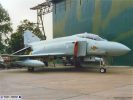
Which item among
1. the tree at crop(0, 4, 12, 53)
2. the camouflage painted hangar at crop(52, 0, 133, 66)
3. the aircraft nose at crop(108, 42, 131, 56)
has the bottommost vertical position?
the aircraft nose at crop(108, 42, 131, 56)

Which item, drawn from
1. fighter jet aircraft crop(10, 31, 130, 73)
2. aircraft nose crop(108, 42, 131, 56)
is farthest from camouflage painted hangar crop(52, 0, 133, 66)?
aircraft nose crop(108, 42, 131, 56)

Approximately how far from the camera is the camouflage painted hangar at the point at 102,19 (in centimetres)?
2314

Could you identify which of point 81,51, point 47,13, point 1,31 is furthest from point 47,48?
point 1,31

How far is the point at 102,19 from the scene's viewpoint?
2530 cm

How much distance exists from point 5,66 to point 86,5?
29.4 ft

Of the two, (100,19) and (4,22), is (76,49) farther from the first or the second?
(4,22)

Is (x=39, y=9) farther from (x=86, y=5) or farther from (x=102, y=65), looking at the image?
(x=102, y=65)

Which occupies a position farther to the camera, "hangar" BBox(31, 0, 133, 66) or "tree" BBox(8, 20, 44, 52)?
"tree" BBox(8, 20, 44, 52)

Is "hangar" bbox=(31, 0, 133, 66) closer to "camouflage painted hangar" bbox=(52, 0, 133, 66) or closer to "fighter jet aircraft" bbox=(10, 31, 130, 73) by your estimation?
"camouflage painted hangar" bbox=(52, 0, 133, 66)

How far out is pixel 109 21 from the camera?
968 inches

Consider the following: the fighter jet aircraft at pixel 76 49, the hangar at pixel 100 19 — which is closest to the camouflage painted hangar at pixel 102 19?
the hangar at pixel 100 19

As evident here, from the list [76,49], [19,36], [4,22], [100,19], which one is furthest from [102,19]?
[4,22]

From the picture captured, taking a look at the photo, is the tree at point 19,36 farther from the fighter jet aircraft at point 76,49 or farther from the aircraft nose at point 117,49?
the aircraft nose at point 117,49

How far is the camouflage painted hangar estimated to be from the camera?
911 inches
